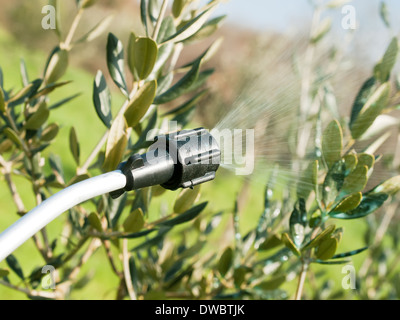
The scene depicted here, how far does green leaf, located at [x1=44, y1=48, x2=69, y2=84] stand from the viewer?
0.79 m

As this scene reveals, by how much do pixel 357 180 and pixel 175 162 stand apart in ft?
0.91

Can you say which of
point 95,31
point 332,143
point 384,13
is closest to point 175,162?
point 332,143

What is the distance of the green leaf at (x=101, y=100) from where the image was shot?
68 centimetres

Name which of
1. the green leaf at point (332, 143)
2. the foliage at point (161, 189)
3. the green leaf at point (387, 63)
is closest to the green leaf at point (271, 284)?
the foliage at point (161, 189)

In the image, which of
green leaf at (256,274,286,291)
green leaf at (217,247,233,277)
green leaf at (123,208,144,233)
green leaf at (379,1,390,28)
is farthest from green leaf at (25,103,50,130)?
green leaf at (379,1,390,28)

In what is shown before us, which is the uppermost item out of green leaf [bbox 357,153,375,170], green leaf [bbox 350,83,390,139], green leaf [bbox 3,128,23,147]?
green leaf [bbox 3,128,23,147]

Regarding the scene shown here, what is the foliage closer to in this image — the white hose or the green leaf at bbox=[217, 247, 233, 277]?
the green leaf at bbox=[217, 247, 233, 277]

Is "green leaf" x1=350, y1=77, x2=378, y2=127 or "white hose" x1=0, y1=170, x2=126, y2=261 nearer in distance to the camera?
"white hose" x1=0, y1=170, x2=126, y2=261

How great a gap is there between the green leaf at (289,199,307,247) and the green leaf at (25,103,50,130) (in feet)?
1.41

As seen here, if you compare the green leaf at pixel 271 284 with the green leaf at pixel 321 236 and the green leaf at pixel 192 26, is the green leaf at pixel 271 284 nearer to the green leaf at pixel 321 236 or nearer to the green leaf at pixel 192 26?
the green leaf at pixel 321 236

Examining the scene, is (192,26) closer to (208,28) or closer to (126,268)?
(208,28)
